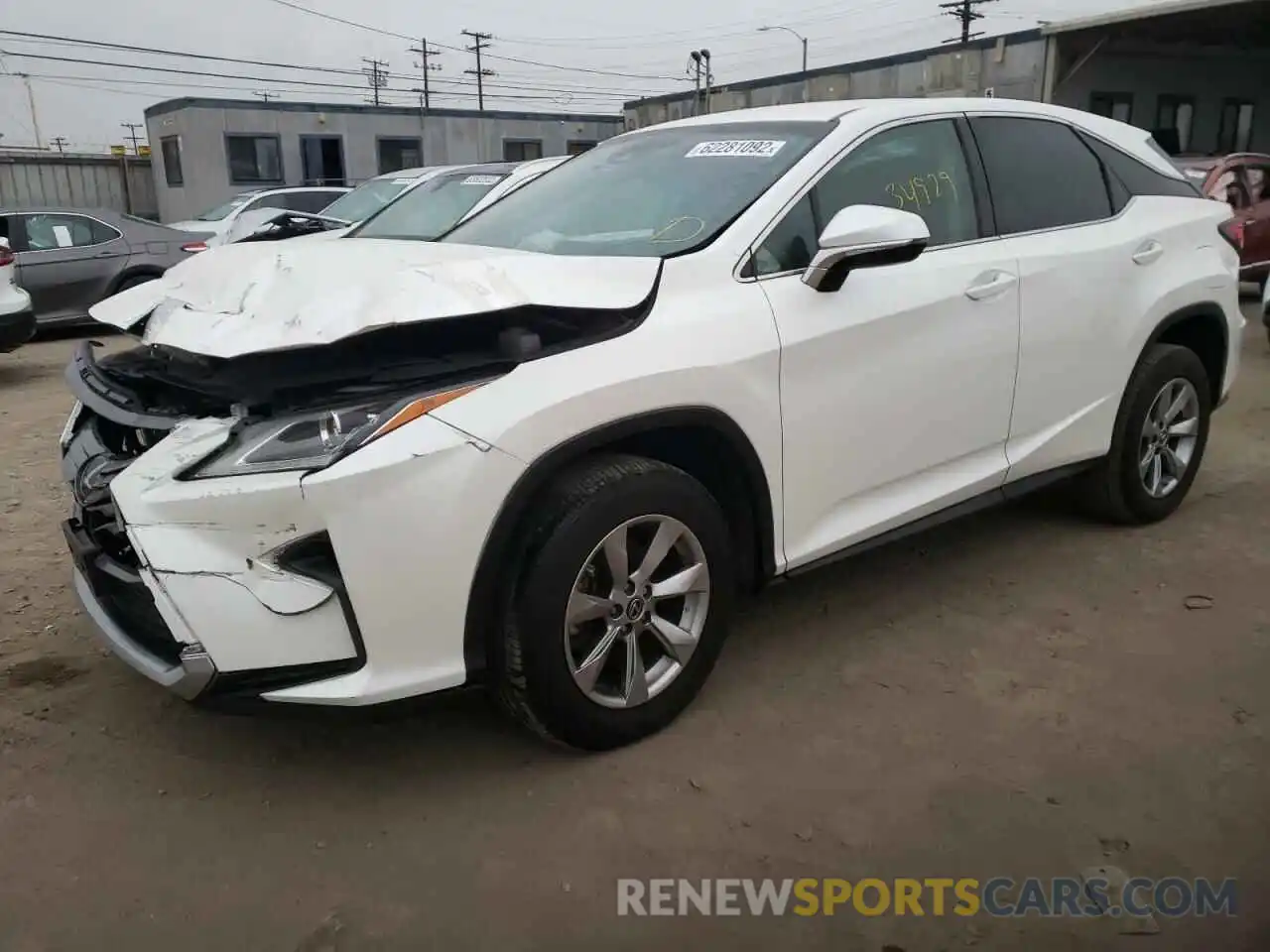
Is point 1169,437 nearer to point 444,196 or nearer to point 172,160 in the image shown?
point 444,196

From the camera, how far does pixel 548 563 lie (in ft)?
8.32

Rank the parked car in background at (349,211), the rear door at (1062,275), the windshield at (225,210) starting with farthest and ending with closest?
1. the windshield at (225,210)
2. the parked car in background at (349,211)
3. the rear door at (1062,275)

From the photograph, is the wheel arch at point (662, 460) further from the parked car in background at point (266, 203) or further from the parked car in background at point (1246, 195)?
the parked car in background at point (266, 203)

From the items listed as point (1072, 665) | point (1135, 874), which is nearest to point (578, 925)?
point (1135, 874)

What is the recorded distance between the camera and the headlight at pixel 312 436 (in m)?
2.33

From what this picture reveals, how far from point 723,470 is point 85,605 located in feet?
5.82

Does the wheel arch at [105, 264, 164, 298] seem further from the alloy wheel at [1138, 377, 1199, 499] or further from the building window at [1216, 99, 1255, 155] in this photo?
the building window at [1216, 99, 1255, 155]

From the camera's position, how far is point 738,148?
3408 mm

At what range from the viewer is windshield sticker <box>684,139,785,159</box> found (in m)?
Result: 3.31

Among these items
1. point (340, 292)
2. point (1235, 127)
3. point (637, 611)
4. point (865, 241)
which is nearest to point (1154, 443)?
point (865, 241)

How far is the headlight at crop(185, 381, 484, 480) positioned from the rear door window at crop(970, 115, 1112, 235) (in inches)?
89.6

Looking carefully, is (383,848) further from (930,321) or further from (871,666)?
(930,321)

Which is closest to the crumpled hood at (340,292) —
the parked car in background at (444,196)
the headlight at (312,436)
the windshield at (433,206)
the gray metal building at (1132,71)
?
the headlight at (312,436)

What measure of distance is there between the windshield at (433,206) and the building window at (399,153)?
72.1 ft
